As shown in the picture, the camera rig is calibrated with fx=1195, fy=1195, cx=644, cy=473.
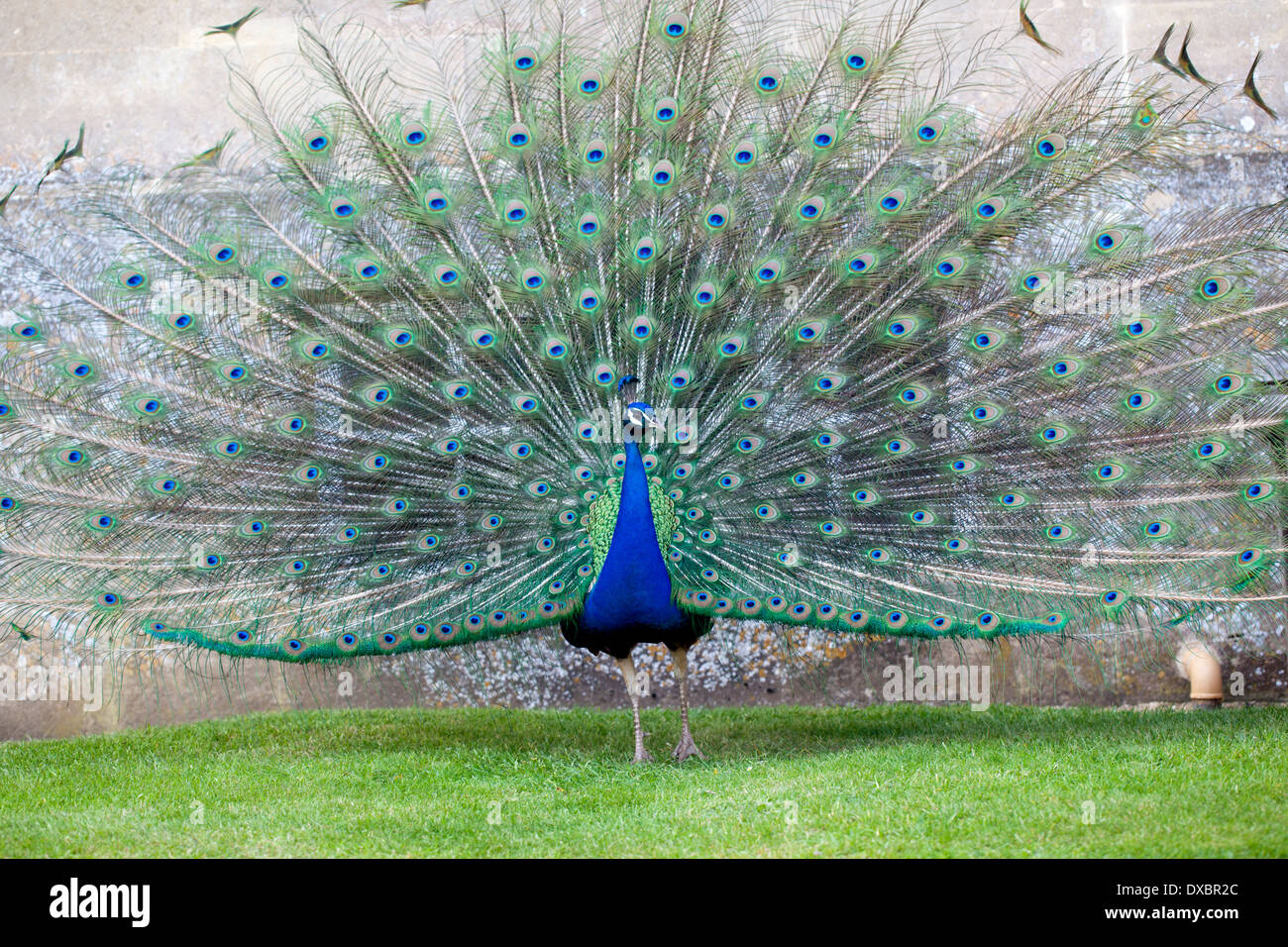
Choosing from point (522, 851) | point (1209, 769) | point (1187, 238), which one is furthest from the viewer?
point (1187, 238)

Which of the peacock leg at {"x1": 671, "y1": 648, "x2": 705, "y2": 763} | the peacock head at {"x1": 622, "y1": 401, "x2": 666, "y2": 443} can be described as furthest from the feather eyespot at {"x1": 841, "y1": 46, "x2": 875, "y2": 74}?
the peacock leg at {"x1": 671, "y1": 648, "x2": 705, "y2": 763}

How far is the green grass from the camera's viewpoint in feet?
11.3

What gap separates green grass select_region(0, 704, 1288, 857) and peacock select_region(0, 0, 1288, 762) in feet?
1.77

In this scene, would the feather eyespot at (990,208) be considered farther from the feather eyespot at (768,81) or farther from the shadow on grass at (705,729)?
the shadow on grass at (705,729)

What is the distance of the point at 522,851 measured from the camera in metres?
3.44

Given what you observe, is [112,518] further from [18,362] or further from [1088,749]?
[1088,749]

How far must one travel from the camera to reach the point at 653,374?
4.61 meters

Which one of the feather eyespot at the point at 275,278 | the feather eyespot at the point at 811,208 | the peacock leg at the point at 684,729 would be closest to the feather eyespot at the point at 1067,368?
the feather eyespot at the point at 811,208

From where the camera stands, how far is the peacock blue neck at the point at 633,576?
4363 millimetres

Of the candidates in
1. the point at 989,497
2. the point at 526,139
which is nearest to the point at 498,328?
the point at 526,139

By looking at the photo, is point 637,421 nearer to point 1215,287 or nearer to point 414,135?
point 414,135

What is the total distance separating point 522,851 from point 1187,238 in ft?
10.6

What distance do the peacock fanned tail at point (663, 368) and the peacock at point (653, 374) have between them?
0.01m

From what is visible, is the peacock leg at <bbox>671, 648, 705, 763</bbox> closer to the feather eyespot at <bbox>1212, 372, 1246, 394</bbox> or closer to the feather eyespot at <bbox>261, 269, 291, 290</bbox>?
the feather eyespot at <bbox>261, 269, 291, 290</bbox>
